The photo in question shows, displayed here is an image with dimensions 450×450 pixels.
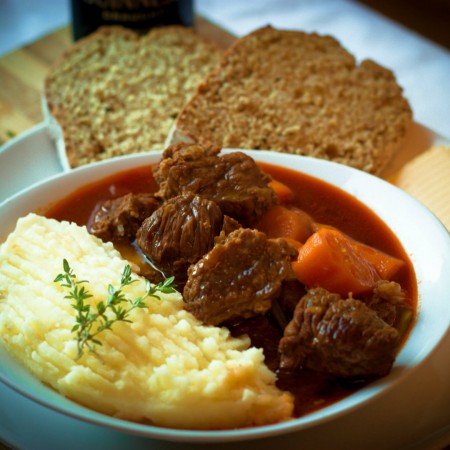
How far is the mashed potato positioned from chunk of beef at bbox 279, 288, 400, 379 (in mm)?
178

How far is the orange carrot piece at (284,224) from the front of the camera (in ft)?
13.3

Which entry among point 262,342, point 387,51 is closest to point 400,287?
point 262,342

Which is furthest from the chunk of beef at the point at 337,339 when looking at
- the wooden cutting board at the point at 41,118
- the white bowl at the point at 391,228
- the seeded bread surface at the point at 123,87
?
the seeded bread surface at the point at 123,87

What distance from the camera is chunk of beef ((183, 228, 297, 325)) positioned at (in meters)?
3.40

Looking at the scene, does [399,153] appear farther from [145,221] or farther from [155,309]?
[155,309]

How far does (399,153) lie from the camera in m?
5.64

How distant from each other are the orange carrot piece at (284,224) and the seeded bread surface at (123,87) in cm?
166

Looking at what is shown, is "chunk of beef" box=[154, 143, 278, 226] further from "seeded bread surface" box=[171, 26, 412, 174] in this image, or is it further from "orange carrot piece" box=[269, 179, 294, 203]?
"seeded bread surface" box=[171, 26, 412, 174]

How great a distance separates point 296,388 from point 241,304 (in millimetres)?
460

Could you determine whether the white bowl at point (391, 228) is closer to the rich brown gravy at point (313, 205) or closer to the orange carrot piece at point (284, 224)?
the rich brown gravy at point (313, 205)

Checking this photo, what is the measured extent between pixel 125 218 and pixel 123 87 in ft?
7.66

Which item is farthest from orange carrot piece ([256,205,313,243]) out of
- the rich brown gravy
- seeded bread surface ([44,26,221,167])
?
seeded bread surface ([44,26,221,167])

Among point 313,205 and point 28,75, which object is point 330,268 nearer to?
point 313,205

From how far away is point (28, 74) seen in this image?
6.99 meters
